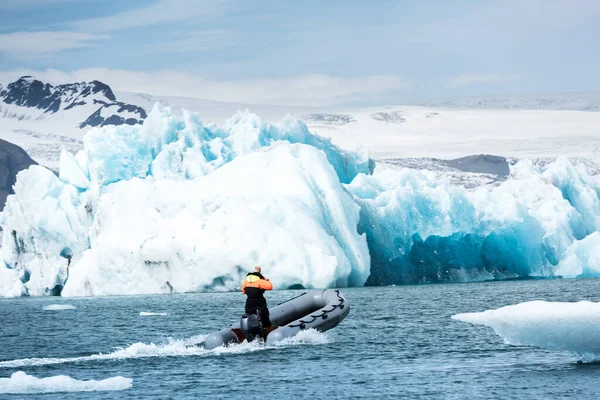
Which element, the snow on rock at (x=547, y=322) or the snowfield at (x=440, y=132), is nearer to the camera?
the snow on rock at (x=547, y=322)

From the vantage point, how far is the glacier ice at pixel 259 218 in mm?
41000

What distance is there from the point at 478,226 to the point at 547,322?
35267 mm

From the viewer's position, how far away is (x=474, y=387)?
15.4 meters

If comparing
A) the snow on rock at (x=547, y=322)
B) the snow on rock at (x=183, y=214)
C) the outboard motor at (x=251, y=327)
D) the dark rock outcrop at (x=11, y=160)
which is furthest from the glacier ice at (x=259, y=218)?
the dark rock outcrop at (x=11, y=160)

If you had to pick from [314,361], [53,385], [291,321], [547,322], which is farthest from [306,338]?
[547,322]

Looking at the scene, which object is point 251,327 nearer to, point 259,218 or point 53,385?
point 53,385

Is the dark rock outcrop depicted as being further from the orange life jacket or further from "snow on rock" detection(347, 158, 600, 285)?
the orange life jacket

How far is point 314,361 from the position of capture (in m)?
18.9

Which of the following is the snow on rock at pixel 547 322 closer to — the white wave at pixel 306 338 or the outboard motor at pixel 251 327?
the outboard motor at pixel 251 327

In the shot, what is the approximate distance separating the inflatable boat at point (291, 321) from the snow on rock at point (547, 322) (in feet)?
20.2

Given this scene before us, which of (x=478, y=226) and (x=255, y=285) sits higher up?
(x=478, y=226)

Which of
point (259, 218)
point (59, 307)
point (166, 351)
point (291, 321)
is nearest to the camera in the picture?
point (166, 351)

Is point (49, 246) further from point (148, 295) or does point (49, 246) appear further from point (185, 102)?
point (185, 102)

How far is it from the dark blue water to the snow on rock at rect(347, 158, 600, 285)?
1613 cm
